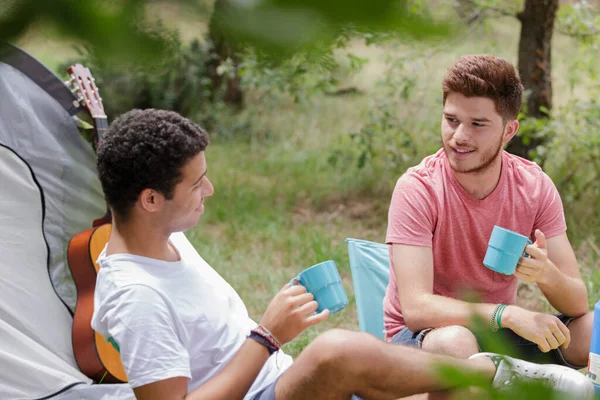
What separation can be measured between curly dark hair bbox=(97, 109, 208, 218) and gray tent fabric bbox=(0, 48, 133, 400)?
2.10 ft

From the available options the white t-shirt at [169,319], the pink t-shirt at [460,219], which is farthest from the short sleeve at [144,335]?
the pink t-shirt at [460,219]

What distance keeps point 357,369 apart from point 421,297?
1.35 ft

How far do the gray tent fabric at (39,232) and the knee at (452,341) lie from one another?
78 cm

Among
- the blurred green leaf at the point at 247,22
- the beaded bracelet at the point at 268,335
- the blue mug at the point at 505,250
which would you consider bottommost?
the beaded bracelet at the point at 268,335

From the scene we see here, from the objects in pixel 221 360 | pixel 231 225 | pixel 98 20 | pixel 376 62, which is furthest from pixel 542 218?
pixel 376 62

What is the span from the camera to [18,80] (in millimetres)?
2475

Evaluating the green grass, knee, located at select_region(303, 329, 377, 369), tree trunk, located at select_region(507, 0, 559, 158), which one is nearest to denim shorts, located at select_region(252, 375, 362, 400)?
knee, located at select_region(303, 329, 377, 369)

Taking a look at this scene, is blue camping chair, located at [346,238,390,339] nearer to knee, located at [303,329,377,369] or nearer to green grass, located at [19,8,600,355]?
green grass, located at [19,8,600,355]

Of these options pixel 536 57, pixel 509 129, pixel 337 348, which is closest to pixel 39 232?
pixel 337 348

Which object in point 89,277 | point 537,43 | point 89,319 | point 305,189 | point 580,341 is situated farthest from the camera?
point 305,189

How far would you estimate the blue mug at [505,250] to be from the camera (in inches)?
65.1

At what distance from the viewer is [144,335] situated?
1.45 metres

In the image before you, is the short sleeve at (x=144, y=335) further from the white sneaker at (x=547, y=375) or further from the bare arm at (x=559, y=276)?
the bare arm at (x=559, y=276)

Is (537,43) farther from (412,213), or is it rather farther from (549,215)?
(412,213)
